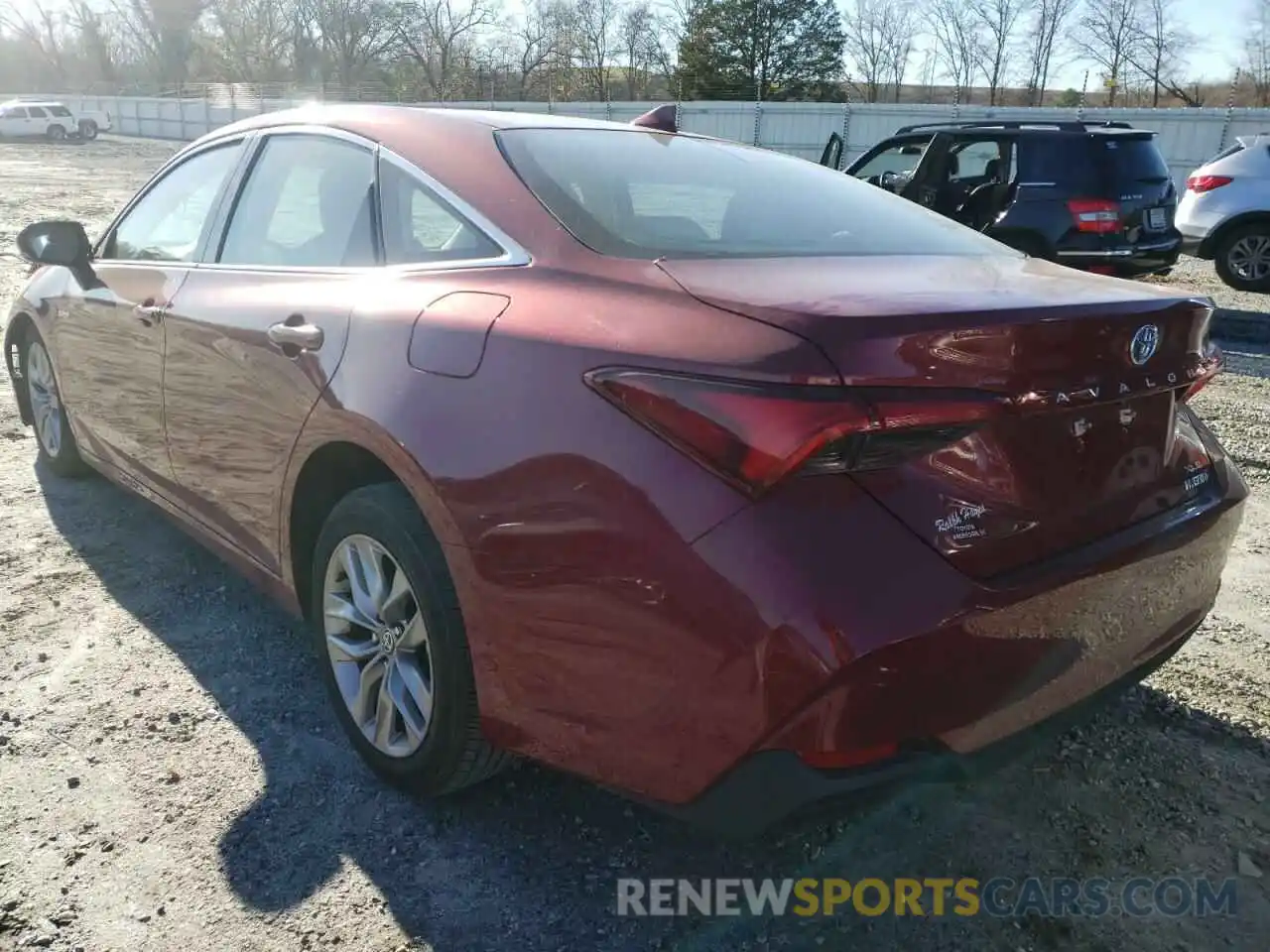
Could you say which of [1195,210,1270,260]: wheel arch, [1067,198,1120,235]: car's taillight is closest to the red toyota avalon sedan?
[1067,198,1120,235]: car's taillight

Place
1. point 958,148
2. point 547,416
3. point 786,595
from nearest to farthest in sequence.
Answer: point 786,595, point 547,416, point 958,148

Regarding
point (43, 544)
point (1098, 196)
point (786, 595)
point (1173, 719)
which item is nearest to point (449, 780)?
point (786, 595)

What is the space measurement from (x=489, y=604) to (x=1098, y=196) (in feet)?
25.9

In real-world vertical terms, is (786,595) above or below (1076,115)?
below

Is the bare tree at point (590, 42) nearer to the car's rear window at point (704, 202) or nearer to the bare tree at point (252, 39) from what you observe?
the bare tree at point (252, 39)

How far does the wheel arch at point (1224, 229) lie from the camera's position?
10.4 meters

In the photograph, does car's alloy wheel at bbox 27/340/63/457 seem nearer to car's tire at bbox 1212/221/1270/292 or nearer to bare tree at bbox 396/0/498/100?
car's tire at bbox 1212/221/1270/292

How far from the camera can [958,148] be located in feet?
29.1

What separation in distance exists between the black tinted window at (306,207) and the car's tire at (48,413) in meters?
1.80

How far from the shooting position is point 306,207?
2895mm

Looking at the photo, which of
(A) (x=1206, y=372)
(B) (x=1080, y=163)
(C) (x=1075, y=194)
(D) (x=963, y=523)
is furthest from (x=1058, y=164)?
(D) (x=963, y=523)

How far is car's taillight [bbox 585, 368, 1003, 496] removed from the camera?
1.58 metres

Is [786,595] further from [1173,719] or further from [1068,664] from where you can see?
[1173,719]

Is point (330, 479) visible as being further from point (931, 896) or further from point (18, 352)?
point (18, 352)
